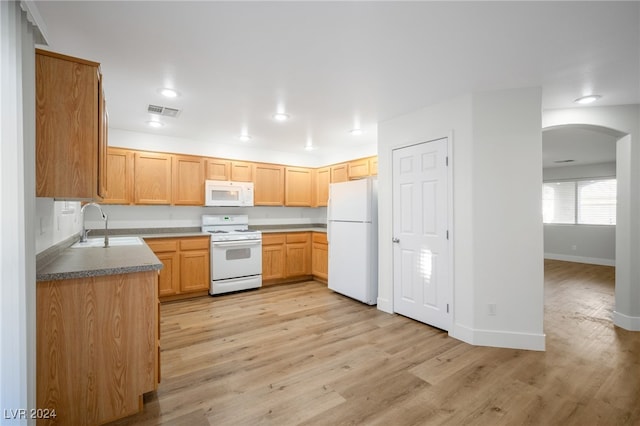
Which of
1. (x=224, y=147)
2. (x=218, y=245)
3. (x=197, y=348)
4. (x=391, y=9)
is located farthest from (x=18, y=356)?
(x=224, y=147)

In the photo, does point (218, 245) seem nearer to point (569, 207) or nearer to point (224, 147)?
point (224, 147)

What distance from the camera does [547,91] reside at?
280cm

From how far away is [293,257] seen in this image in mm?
5301

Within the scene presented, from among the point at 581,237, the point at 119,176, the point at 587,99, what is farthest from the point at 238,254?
the point at 581,237

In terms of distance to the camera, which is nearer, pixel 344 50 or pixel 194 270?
pixel 344 50

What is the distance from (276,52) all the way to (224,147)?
10.4ft

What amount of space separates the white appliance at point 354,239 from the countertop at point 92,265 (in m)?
2.65

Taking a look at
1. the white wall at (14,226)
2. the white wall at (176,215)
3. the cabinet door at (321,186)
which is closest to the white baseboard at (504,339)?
the white wall at (14,226)

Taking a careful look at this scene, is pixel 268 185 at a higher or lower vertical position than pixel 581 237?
→ higher

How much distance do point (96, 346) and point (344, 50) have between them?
2531mm

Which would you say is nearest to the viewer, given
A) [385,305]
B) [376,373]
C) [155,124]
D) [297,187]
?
[376,373]

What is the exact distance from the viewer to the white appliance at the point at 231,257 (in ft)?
14.5

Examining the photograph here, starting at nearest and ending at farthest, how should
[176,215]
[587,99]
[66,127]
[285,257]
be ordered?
[66,127]
[587,99]
[176,215]
[285,257]

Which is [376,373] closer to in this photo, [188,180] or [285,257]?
[285,257]
